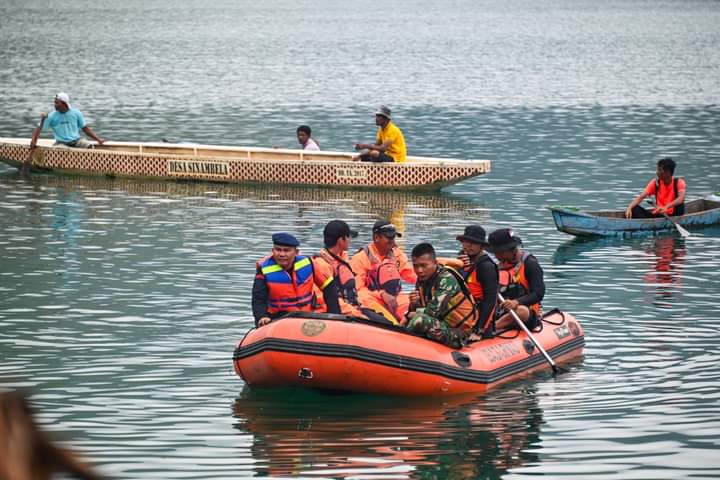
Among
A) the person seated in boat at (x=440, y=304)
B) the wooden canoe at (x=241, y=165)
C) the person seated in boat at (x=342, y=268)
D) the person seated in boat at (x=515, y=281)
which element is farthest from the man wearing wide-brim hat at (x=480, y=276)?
the wooden canoe at (x=241, y=165)

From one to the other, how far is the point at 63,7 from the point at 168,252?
14552 centimetres

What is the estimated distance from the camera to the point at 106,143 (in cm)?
3256

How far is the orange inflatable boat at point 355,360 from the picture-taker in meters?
12.8

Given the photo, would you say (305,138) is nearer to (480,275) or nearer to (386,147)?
(386,147)

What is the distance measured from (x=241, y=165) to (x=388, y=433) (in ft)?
62.6

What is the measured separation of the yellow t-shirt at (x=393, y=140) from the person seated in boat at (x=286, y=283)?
48.5ft

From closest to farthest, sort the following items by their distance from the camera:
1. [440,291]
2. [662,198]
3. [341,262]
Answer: [440,291] < [341,262] < [662,198]

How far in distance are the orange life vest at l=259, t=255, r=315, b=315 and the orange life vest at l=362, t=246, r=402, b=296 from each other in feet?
5.80

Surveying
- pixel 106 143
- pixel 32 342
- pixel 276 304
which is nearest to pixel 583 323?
pixel 276 304

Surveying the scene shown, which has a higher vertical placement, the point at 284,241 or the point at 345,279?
the point at 284,241

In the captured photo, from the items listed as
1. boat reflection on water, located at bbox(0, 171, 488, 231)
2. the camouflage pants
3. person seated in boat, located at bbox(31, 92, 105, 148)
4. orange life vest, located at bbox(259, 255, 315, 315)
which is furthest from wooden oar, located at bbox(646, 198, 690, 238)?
person seated in boat, located at bbox(31, 92, 105, 148)

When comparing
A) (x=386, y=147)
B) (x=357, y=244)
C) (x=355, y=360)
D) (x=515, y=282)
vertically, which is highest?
(x=386, y=147)

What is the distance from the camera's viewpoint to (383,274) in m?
15.5

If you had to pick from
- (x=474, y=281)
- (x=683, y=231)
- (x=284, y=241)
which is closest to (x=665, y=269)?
(x=683, y=231)
